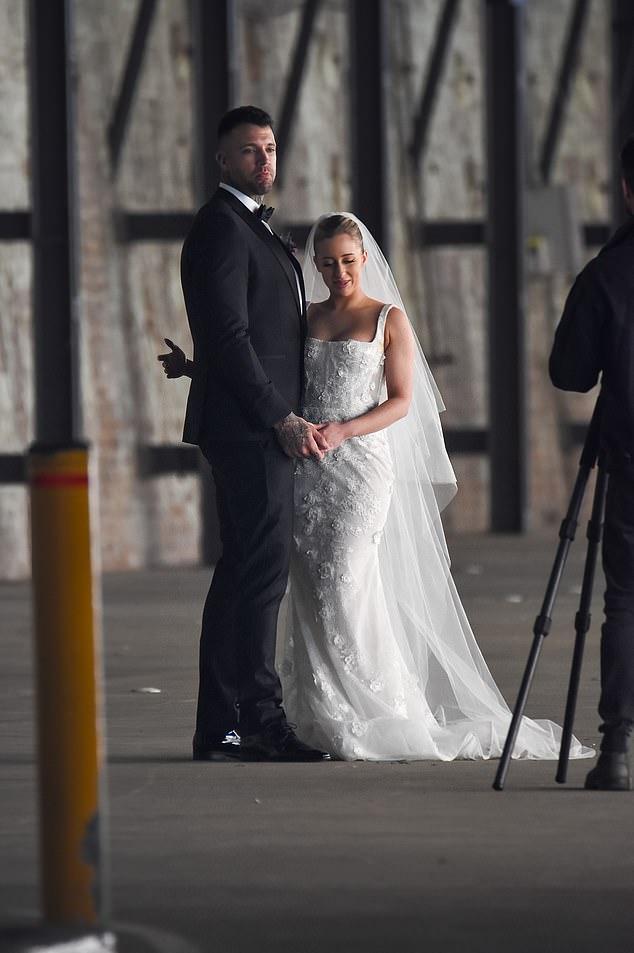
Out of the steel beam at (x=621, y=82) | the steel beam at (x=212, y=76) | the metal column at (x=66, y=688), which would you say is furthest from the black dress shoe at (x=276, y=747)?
the steel beam at (x=621, y=82)

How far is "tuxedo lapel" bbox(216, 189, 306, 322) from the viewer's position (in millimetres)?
5832

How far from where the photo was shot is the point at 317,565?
6121 mm

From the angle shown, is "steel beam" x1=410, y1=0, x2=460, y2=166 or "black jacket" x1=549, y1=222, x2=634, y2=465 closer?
"black jacket" x1=549, y1=222, x2=634, y2=465

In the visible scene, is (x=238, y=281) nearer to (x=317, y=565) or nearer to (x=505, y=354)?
(x=317, y=565)

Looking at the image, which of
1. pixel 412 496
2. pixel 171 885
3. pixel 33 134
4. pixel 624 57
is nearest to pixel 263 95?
pixel 33 134

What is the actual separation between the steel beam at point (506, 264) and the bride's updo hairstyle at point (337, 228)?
10.1 metres

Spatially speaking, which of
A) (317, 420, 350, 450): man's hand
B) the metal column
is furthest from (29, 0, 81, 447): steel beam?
the metal column

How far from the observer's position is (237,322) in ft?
18.7

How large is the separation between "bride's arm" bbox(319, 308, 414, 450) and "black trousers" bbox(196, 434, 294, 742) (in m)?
0.31

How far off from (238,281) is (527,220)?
11142 mm

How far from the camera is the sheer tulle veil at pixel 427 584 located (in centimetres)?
621

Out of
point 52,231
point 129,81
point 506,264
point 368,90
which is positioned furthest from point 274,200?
point 506,264

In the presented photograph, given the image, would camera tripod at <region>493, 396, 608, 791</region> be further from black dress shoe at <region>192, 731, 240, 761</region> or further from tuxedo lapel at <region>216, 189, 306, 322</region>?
tuxedo lapel at <region>216, 189, 306, 322</region>

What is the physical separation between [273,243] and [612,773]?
184 cm
